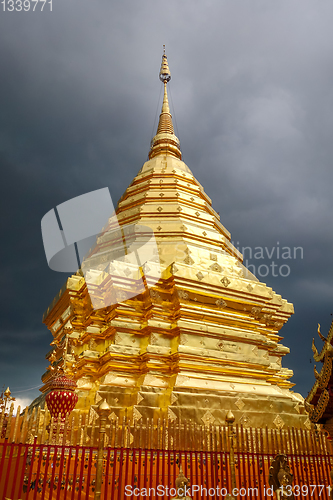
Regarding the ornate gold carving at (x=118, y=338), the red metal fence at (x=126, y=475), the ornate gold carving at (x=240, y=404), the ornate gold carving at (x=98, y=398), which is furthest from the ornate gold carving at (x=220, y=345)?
the red metal fence at (x=126, y=475)

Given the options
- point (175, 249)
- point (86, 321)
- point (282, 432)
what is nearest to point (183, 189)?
point (175, 249)

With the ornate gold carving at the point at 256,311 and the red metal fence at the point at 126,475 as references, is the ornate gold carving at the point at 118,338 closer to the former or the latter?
the ornate gold carving at the point at 256,311

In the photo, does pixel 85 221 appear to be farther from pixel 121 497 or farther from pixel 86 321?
pixel 121 497

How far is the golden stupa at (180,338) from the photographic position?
27.3 feet

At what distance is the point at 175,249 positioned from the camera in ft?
36.0

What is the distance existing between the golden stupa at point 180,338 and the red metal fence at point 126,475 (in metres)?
2.18

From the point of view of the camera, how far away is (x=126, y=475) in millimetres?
5004

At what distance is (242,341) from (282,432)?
3273 mm

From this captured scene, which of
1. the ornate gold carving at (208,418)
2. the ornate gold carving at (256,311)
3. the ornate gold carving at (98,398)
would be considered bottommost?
the ornate gold carving at (208,418)

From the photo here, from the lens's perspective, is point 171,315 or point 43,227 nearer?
point 171,315

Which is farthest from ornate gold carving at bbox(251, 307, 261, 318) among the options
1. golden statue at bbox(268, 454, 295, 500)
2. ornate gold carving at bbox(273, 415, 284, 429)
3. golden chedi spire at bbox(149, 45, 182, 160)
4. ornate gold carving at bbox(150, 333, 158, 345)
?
golden chedi spire at bbox(149, 45, 182, 160)

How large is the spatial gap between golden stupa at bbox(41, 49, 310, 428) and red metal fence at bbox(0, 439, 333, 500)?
7.14 feet

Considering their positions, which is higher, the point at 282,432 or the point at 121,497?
the point at 282,432

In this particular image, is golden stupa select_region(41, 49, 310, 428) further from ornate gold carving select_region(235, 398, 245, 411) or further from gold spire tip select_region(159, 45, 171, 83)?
gold spire tip select_region(159, 45, 171, 83)
